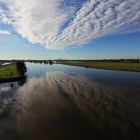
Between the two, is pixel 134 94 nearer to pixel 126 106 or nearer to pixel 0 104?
pixel 126 106

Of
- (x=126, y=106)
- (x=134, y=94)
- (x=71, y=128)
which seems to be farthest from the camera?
(x=134, y=94)

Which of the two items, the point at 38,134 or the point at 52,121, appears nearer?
the point at 38,134

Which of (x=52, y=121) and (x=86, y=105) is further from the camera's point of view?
(x=86, y=105)

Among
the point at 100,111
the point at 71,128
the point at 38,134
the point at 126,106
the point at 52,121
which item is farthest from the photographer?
the point at 126,106

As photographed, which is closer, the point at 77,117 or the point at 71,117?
the point at 77,117

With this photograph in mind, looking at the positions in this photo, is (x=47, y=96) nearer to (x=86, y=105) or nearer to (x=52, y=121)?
(x=86, y=105)

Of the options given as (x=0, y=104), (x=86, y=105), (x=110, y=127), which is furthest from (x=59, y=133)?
(x=0, y=104)

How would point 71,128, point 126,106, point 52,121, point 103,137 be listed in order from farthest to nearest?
point 126,106, point 52,121, point 71,128, point 103,137

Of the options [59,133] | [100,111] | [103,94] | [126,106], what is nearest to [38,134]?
[59,133]

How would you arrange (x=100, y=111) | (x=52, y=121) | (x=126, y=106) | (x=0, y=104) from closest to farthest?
(x=52, y=121)
(x=100, y=111)
(x=126, y=106)
(x=0, y=104)
